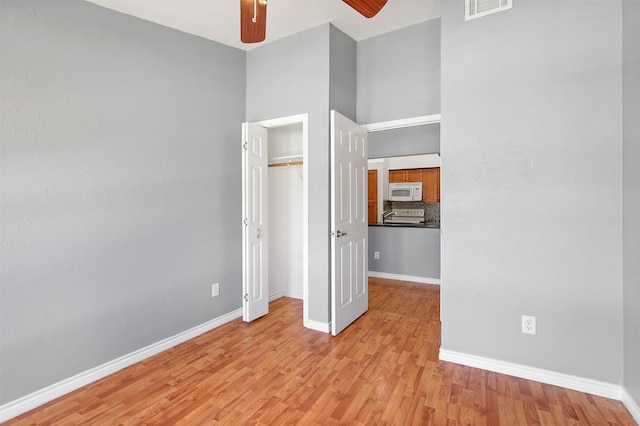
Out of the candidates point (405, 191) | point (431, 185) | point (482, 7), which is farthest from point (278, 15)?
point (431, 185)

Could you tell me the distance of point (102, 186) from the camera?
237 centimetres

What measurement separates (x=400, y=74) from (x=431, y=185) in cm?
270

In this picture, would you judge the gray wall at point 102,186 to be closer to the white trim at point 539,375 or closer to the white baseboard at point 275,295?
the white baseboard at point 275,295

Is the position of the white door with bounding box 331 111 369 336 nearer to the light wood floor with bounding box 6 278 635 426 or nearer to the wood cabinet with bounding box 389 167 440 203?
the light wood floor with bounding box 6 278 635 426

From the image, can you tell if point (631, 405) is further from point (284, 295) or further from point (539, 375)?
point (284, 295)

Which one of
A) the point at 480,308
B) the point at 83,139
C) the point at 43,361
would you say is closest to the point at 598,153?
the point at 480,308

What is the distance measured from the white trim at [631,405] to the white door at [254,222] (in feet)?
9.75

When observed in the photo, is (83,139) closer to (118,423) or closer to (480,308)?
(118,423)

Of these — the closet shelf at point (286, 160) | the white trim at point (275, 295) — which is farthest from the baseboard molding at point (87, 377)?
the closet shelf at point (286, 160)

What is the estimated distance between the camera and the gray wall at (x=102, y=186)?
1.99 meters

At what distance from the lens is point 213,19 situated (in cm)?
277

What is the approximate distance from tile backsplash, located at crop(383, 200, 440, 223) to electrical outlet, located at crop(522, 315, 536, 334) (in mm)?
3472

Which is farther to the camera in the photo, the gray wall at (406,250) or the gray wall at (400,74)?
the gray wall at (406,250)

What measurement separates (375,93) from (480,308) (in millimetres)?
2368
